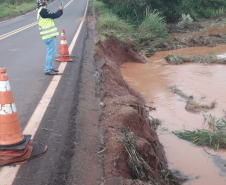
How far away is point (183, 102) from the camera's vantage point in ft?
27.1

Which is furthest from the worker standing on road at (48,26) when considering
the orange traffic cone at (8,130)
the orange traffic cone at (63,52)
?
the orange traffic cone at (8,130)

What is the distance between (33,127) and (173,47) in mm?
12633

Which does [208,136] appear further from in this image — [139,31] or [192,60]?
[139,31]

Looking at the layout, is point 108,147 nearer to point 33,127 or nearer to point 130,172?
point 130,172

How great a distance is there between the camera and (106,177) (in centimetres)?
332

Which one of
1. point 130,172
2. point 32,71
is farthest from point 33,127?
point 32,71

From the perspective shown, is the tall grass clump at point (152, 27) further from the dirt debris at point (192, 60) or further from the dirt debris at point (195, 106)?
the dirt debris at point (195, 106)

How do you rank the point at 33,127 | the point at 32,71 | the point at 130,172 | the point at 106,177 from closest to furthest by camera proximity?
the point at 106,177, the point at 130,172, the point at 33,127, the point at 32,71

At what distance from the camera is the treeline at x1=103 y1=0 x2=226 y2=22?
65.0ft

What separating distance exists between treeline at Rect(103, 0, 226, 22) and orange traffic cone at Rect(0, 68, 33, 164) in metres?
14.9

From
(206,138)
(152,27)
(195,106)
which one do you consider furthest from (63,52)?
(152,27)

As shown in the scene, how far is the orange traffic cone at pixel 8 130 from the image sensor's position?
11.3 ft

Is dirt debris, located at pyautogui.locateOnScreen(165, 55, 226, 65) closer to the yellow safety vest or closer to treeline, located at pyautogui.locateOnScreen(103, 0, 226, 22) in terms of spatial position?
treeline, located at pyautogui.locateOnScreen(103, 0, 226, 22)

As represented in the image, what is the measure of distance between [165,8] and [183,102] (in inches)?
597
